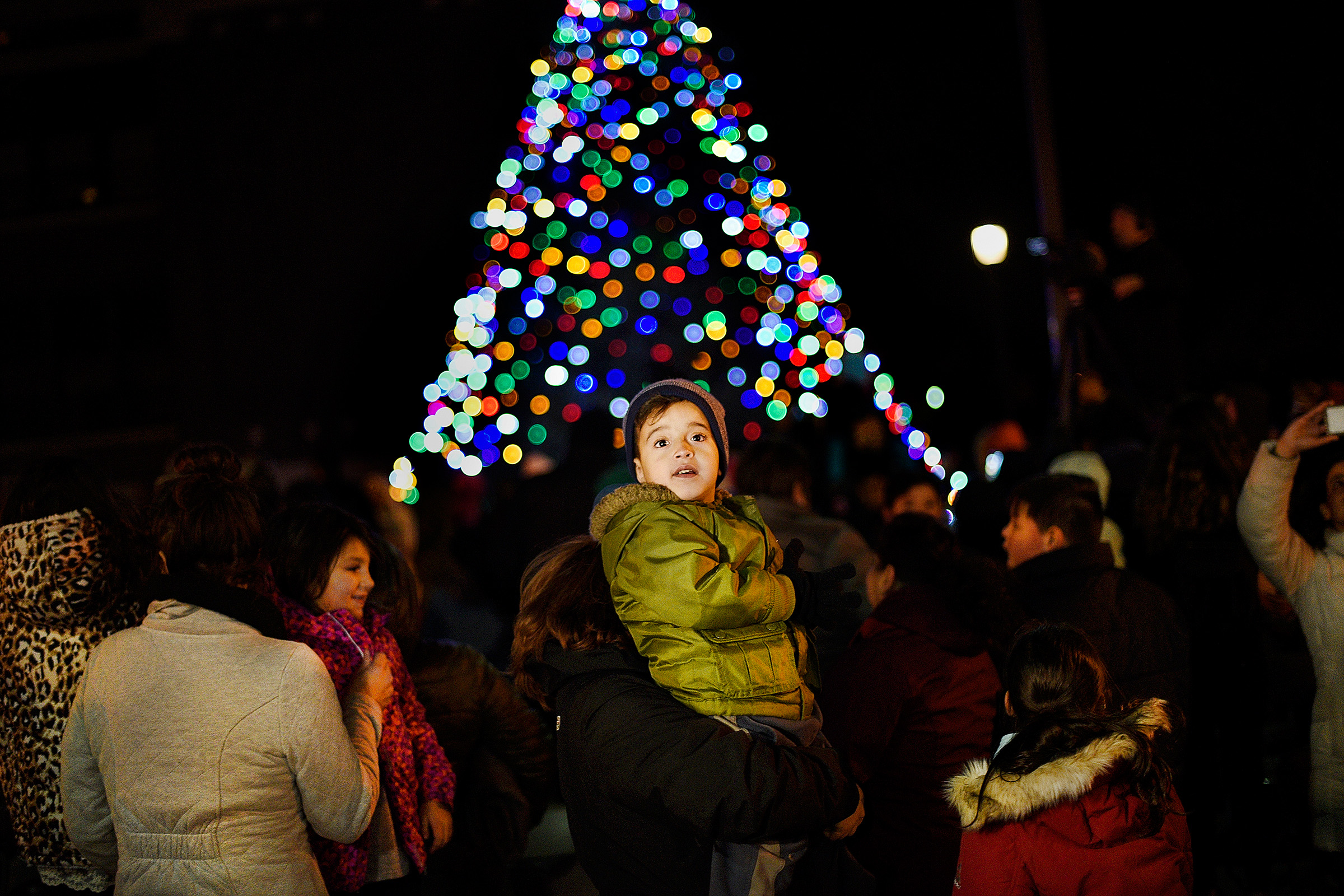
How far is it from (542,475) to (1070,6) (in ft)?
22.1

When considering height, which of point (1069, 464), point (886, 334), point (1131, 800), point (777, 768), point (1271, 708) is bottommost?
point (1271, 708)

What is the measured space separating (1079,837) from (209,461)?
2.40 m

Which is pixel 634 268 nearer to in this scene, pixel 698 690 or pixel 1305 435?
pixel 1305 435

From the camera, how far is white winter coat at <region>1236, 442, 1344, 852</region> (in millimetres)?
3461

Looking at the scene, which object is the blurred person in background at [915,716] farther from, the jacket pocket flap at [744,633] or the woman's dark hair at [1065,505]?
the jacket pocket flap at [744,633]

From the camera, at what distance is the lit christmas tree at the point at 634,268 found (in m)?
7.98

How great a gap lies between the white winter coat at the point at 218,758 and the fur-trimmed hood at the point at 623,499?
0.80 m

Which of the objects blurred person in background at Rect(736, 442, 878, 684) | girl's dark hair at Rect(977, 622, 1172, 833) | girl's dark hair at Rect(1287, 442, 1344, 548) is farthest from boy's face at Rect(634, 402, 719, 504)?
girl's dark hair at Rect(1287, 442, 1344, 548)

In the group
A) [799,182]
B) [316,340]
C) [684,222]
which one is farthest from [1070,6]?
[316,340]

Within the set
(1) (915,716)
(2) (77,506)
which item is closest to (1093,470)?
(1) (915,716)

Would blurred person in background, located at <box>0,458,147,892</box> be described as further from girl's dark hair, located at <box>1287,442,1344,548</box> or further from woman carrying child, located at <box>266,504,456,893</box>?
girl's dark hair, located at <box>1287,442,1344,548</box>

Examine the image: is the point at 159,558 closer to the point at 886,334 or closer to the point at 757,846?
the point at 757,846

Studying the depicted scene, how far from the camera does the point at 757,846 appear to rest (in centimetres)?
205

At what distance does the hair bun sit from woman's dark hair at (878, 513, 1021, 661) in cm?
195
